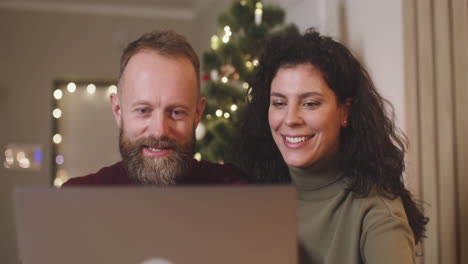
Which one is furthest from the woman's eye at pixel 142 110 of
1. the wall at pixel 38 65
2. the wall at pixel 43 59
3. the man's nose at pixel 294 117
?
the wall at pixel 38 65

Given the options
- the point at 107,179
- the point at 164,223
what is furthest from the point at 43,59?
the point at 164,223

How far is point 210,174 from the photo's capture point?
149 cm

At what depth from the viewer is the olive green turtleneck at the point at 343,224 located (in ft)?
4.10

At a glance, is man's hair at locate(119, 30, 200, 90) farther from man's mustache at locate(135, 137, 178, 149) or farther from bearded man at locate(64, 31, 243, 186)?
man's mustache at locate(135, 137, 178, 149)

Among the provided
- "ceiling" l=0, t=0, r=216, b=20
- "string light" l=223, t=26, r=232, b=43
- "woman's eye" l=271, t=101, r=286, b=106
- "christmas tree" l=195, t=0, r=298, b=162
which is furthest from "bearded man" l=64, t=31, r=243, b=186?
"ceiling" l=0, t=0, r=216, b=20

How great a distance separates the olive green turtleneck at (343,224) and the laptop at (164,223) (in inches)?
16.2

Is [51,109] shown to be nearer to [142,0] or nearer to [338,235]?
[142,0]

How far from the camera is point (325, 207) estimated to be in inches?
56.7

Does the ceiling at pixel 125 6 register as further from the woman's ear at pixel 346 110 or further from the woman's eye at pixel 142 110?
the woman's eye at pixel 142 110

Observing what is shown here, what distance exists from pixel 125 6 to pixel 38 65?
101cm

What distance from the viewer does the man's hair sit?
1.36m

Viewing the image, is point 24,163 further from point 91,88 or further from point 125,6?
point 125,6

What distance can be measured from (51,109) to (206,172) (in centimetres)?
445

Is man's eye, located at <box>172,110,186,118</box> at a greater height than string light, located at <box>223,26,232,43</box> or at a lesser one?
lesser
